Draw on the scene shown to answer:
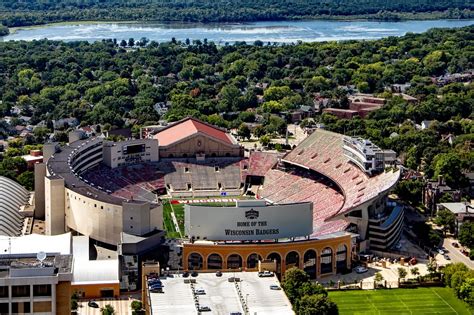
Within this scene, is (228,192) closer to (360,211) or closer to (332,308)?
(360,211)

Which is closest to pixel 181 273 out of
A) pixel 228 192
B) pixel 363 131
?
pixel 228 192

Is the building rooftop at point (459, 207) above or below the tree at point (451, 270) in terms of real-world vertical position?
above

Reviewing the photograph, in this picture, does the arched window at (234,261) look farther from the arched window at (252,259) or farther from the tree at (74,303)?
the tree at (74,303)

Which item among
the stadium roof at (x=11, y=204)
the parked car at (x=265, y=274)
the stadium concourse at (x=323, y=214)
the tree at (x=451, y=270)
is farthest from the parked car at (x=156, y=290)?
the tree at (x=451, y=270)

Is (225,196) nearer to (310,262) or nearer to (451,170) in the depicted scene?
(451,170)

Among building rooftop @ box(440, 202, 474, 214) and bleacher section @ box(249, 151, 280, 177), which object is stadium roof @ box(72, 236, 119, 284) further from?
bleacher section @ box(249, 151, 280, 177)

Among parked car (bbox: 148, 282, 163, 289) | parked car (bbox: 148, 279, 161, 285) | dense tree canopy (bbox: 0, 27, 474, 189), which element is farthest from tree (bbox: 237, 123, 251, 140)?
parked car (bbox: 148, 282, 163, 289)
